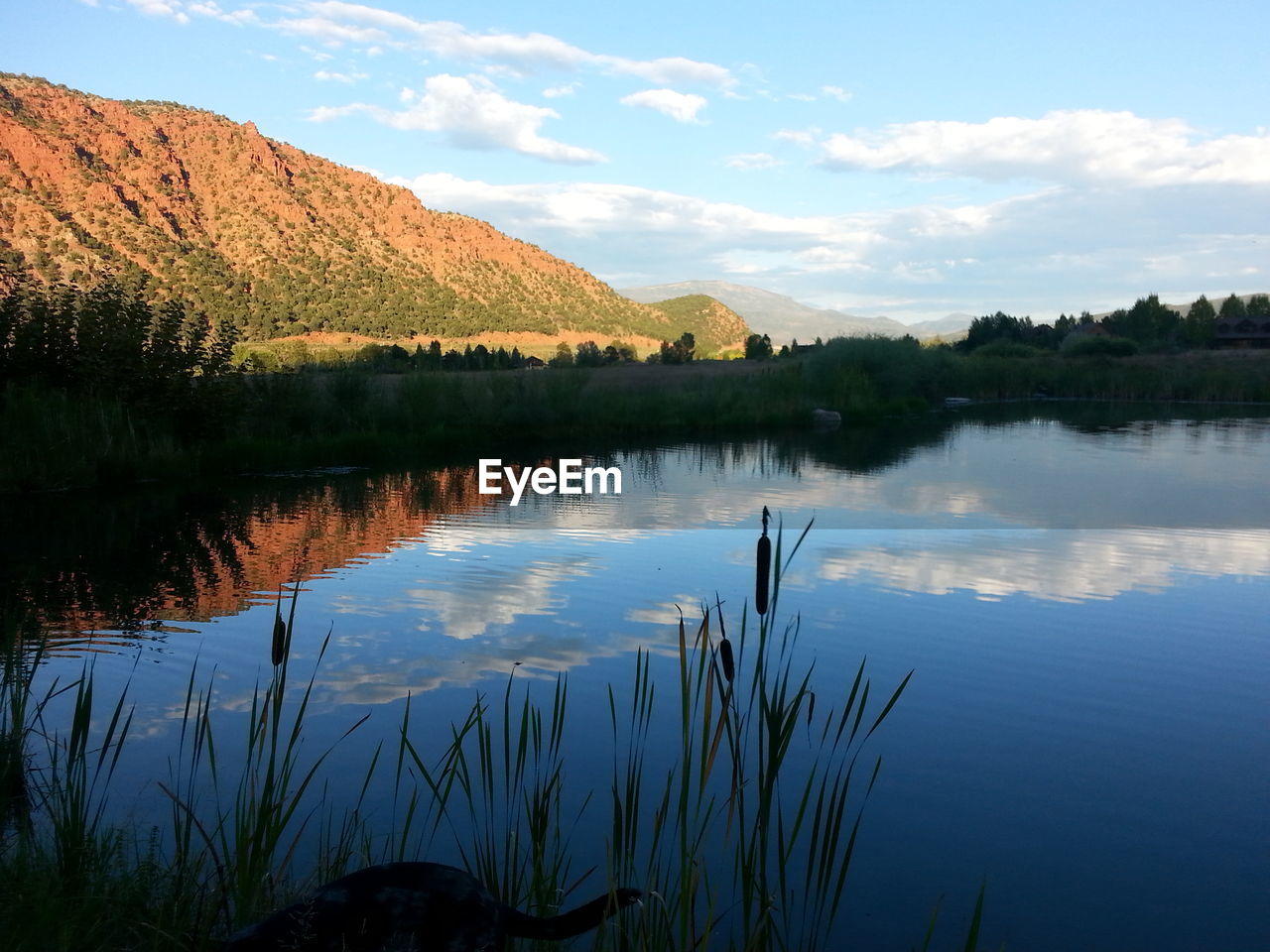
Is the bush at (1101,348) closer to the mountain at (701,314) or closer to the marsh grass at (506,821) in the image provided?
the mountain at (701,314)

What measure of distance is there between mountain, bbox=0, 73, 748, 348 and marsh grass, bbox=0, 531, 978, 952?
42.7 meters

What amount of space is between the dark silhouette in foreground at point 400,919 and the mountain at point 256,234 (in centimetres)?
4473

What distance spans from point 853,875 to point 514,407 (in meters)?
16.2

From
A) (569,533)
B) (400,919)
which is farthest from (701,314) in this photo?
(400,919)

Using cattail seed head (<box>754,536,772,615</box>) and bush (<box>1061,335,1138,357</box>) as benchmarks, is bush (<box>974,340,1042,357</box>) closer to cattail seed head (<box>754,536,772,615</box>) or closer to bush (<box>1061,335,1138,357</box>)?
bush (<box>1061,335,1138,357</box>)

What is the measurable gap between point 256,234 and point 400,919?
2672 inches

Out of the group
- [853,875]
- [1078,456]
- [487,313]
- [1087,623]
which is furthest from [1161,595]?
[487,313]

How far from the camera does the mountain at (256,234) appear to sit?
A: 53.1 m

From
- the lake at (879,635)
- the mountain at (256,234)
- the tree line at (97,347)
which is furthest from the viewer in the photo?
the mountain at (256,234)

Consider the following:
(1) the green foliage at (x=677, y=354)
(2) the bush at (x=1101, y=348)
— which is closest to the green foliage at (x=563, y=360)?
(1) the green foliage at (x=677, y=354)

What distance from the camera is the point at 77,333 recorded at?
1274 centimetres

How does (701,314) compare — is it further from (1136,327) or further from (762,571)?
(762,571)

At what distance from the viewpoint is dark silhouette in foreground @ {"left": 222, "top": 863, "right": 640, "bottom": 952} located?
56.9 inches

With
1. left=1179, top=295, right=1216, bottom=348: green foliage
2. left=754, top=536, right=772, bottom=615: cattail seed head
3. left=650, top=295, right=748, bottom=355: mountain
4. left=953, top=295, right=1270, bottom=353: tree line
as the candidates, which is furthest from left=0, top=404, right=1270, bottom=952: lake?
left=650, top=295, right=748, bottom=355: mountain
